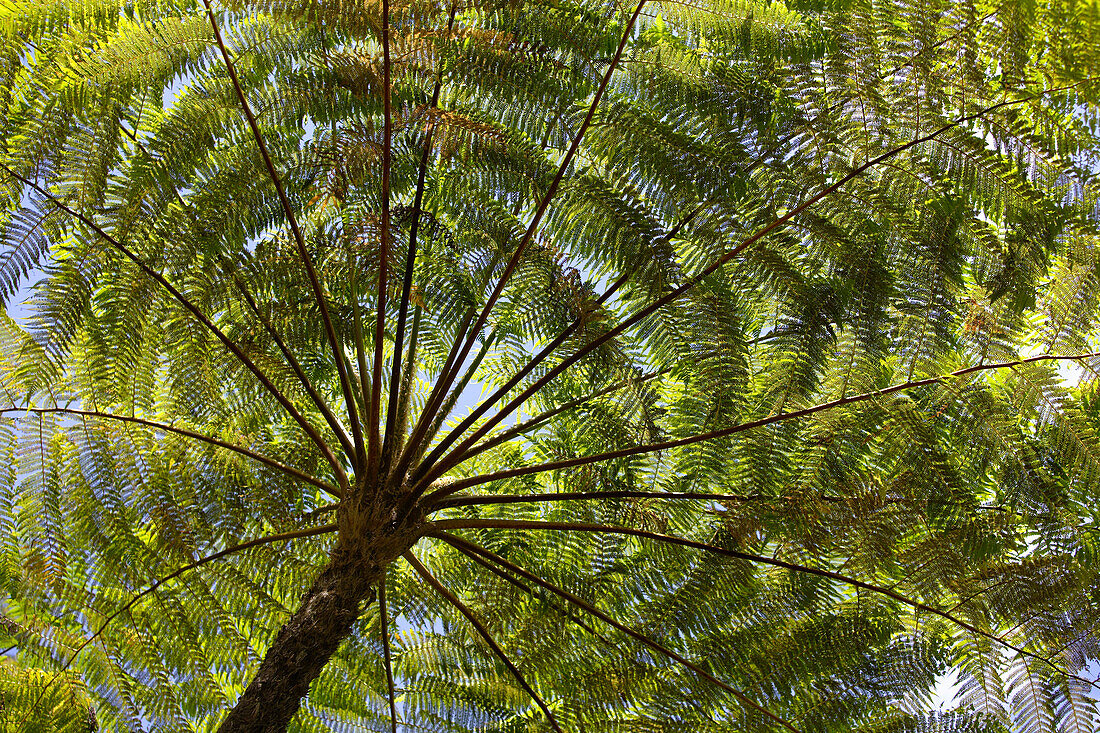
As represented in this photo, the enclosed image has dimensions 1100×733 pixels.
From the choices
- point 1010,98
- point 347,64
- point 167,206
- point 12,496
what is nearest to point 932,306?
point 1010,98

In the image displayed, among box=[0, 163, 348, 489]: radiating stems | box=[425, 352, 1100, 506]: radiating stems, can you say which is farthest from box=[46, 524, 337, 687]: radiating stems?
box=[425, 352, 1100, 506]: radiating stems

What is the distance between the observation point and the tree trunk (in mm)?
1805

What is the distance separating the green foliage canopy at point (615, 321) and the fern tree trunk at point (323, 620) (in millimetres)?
17

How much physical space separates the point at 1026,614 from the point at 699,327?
133 centimetres

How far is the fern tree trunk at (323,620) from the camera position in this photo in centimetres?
182

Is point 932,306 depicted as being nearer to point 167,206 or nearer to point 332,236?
point 332,236

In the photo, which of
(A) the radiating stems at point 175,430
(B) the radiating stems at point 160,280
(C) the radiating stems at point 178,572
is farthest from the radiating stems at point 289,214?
(C) the radiating stems at point 178,572

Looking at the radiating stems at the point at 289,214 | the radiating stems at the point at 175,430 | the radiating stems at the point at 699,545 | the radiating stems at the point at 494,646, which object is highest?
the radiating stems at the point at 289,214

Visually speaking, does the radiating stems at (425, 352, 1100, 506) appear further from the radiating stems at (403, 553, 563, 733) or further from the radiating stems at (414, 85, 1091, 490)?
the radiating stems at (403, 553, 563, 733)

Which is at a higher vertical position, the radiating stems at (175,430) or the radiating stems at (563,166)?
the radiating stems at (563,166)

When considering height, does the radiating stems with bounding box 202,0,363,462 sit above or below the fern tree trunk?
above

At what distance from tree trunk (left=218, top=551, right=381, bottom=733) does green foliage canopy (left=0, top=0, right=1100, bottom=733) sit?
26mm

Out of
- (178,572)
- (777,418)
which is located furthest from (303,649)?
(777,418)

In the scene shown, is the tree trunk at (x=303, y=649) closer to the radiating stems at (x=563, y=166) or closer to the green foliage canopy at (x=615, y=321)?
the green foliage canopy at (x=615, y=321)
